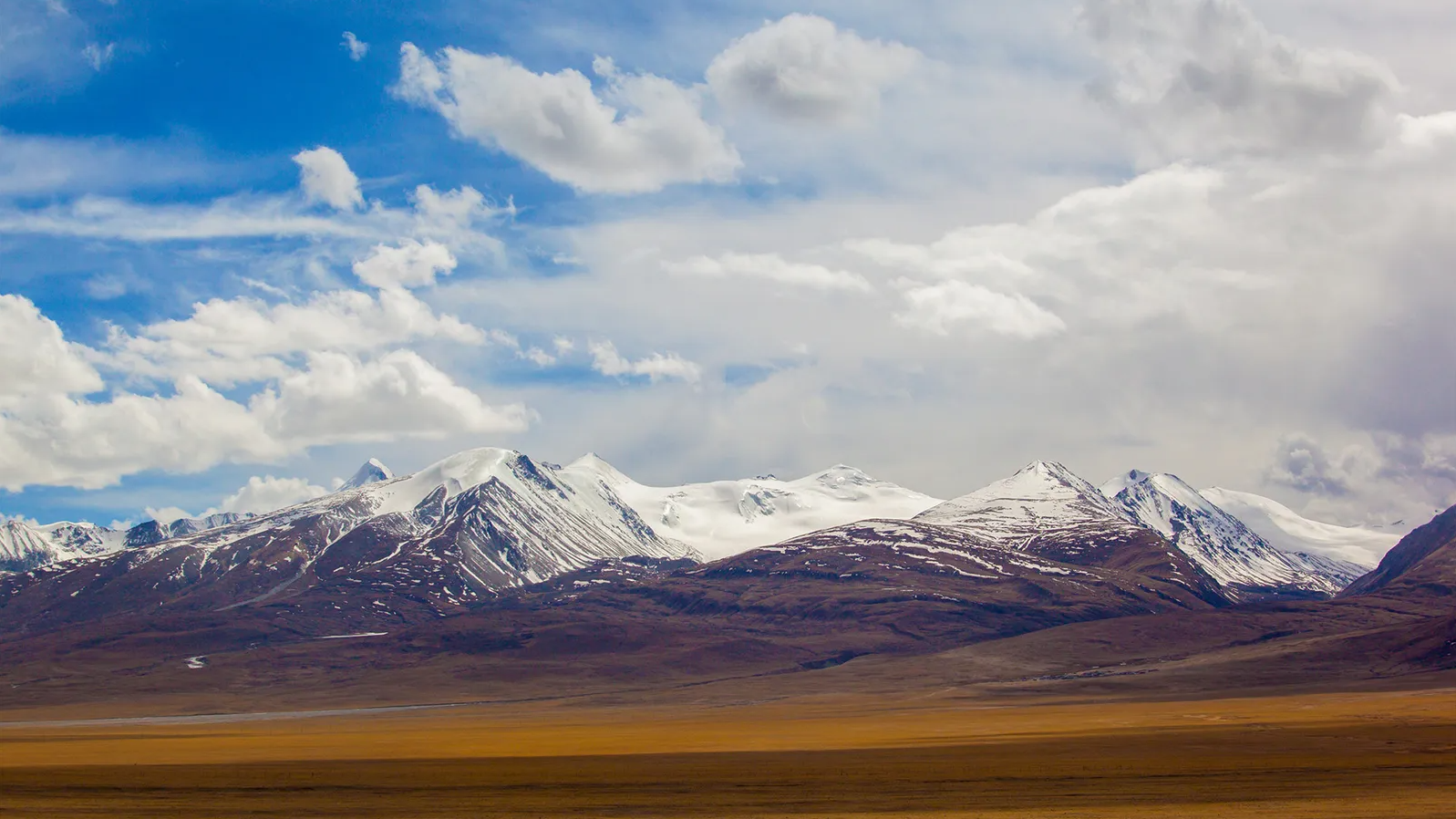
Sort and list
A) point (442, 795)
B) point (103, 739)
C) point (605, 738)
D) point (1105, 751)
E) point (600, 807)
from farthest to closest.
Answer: point (103, 739)
point (605, 738)
point (1105, 751)
point (442, 795)
point (600, 807)

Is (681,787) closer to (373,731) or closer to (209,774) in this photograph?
(209,774)

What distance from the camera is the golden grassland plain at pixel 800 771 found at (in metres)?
71.1

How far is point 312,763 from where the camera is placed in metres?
108

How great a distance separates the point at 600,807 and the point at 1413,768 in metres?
51.2

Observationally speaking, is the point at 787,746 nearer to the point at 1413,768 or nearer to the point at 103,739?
the point at 1413,768

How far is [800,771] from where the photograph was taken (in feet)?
306

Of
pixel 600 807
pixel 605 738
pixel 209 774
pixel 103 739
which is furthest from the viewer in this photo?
pixel 103 739

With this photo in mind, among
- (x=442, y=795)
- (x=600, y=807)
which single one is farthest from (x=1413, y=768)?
(x=442, y=795)

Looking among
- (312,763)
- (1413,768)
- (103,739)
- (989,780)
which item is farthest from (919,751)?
(103,739)

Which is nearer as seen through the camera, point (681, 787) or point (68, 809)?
point (68, 809)

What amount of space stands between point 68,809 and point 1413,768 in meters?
81.0

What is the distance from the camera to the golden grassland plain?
7112 centimetres

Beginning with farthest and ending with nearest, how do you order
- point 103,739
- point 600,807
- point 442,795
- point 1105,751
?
point 103,739 < point 1105,751 < point 442,795 < point 600,807

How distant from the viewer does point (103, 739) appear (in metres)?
159
